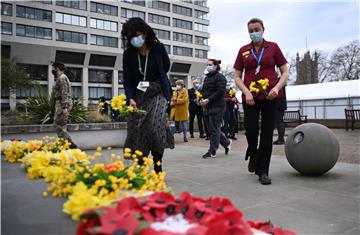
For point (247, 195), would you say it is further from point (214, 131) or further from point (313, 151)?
point (214, 131)

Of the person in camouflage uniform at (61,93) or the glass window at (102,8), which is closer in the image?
the person in camouflage uniform at (61,93)

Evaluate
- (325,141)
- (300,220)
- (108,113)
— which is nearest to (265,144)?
(325,141)

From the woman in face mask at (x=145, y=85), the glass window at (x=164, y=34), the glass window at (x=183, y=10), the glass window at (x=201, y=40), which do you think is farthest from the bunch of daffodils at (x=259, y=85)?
the glass window at (x=201, y=40)

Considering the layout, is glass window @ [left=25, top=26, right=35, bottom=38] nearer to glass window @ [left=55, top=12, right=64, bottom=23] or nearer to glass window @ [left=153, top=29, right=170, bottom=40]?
glass window @ [left=55, top=12, right=64, bottom=23]

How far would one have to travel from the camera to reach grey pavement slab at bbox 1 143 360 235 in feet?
5.03

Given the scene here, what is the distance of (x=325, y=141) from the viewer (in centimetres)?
492

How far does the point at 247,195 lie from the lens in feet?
12.6

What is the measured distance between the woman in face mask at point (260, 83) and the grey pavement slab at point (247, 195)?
1.65ft

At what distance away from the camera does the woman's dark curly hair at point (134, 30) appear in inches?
147

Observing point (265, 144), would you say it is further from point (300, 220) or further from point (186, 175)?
point (300, 220)

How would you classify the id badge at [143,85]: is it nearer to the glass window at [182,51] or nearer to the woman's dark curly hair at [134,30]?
the woman's dark curly hair at [134,30]

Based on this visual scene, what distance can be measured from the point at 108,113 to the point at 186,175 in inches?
198

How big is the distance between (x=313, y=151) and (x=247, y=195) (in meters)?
1.52

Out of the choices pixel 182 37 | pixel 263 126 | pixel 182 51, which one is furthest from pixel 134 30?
pixel 182 37
